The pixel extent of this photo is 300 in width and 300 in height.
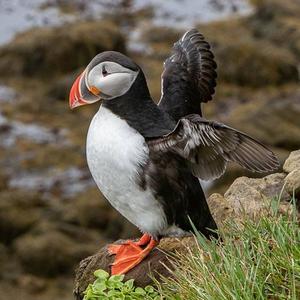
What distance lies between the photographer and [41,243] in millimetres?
11172

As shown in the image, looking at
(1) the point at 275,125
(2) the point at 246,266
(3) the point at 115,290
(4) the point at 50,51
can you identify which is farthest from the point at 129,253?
(4) the point at 50,51

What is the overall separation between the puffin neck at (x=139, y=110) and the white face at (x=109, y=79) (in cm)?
3

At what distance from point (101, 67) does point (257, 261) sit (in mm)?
1375

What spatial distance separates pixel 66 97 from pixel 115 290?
13131 mm

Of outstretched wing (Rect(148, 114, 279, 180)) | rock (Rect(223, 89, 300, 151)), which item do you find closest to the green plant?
outstretched wing (Rect(148, 114, 279, 180))

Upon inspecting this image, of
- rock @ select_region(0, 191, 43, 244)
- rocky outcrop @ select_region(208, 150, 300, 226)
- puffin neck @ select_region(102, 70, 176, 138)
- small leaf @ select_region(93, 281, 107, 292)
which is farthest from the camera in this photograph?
rock @ select_region(0, 191, 43, 244)

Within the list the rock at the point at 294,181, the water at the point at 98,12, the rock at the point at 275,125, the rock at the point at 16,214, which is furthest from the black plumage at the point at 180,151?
the water at the point at 98,12

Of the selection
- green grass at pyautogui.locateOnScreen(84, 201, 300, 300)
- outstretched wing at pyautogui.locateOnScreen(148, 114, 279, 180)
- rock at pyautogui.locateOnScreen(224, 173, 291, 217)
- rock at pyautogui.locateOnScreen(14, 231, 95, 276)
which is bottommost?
rock at pyautogui.locateOnScreen(14, 231, 95, 276)

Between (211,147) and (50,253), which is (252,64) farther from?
(211,147)

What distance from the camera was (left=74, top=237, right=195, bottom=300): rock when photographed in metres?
4.65

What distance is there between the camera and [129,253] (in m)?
4.88

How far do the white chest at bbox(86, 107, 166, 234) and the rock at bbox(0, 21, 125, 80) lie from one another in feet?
47.5

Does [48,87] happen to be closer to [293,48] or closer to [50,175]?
[50,175]

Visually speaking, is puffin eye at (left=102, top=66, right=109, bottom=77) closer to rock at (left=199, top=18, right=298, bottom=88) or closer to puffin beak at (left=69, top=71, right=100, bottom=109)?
puffin beak at (left=69, top=71, right=100, bottom=109)
